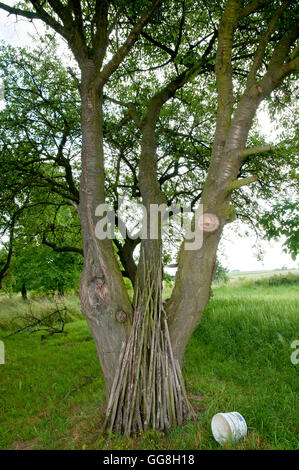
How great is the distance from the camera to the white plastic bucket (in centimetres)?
256

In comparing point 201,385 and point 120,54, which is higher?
point 120,54

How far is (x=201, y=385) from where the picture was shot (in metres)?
3.87

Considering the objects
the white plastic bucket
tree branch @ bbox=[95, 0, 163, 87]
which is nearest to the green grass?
the white plastic bucket

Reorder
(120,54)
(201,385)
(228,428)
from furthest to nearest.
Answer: (201,385) < (120,54) < (228,428)

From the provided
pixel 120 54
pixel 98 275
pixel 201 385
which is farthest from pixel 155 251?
pixel 120 54

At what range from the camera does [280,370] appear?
4512 mm

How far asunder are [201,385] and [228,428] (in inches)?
51.0

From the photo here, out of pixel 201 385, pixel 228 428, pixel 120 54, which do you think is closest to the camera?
pixel 228 428

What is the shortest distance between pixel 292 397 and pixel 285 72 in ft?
11.4

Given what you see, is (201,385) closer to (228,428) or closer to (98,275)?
(228,428)

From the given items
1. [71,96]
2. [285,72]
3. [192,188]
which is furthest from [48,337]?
[285,72]

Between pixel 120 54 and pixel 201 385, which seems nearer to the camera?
pixel 120 54

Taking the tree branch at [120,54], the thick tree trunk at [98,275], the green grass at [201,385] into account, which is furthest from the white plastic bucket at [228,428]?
the tree branch at [120,54]

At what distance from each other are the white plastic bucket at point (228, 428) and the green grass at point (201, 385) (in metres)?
0.08
